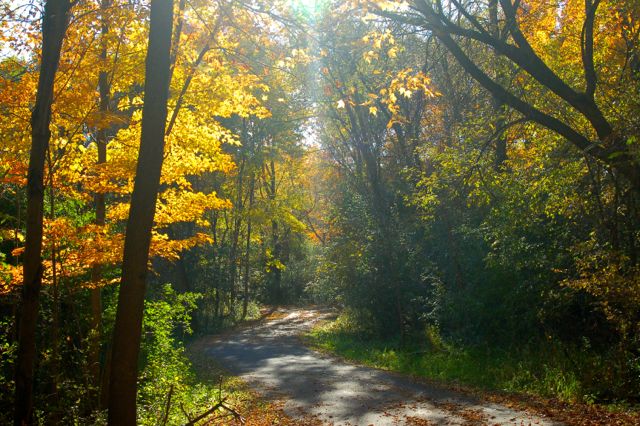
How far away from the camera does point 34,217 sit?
695cm

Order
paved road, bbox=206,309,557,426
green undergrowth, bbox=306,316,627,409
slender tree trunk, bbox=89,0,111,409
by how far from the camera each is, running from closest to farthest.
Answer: paved road, bbox=206,309,557,426, slender tree trunk, bbox=89,0,111,409, green undergrowth, bbox=306,316,627,409

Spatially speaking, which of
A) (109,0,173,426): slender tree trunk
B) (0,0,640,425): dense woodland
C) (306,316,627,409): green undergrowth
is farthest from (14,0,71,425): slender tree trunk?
→ (306,316,627,409): green undergrowth

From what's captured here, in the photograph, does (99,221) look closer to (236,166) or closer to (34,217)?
(236,166)

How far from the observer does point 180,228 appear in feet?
93.2

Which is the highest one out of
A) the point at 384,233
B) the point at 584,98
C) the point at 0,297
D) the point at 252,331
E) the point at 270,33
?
the point at 270,33

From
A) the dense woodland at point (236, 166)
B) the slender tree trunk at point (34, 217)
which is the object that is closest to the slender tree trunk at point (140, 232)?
the dense woodland at point (236, 166)

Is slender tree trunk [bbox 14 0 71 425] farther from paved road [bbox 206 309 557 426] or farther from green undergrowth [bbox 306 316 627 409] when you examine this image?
green undergrowth [bbox 306 316 627 409]

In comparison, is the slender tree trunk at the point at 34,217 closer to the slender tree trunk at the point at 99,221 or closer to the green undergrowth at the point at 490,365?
the slender tree trunk at the point at 99,221

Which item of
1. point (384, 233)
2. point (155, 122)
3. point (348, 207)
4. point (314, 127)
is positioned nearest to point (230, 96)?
point (155, 122)

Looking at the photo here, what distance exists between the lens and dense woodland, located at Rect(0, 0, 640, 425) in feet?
23.2

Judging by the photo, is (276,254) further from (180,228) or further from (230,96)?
(230,96)

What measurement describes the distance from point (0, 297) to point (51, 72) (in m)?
5.43

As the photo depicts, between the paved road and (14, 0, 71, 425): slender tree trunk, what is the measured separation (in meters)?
4.94

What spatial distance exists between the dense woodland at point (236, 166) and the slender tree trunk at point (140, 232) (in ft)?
0.07
